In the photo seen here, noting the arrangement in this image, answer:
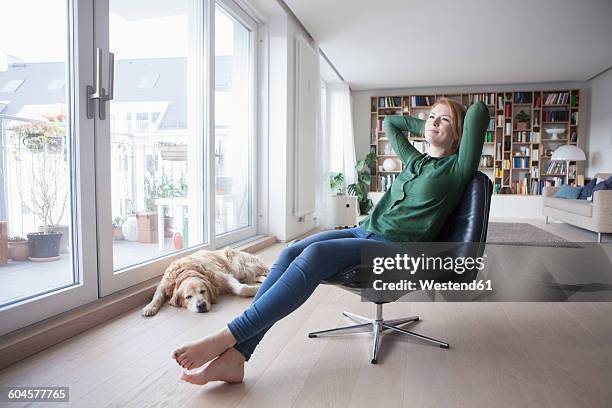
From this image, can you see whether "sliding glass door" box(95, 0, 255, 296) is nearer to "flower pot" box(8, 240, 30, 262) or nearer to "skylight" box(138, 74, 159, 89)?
"skylight" box(138, 74, 159, 89)

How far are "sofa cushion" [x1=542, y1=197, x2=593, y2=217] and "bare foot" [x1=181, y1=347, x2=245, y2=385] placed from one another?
5048mm

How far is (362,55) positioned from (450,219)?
16.4ft

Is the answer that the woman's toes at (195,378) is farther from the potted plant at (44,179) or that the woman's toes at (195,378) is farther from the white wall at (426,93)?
the white wall at (426,93)

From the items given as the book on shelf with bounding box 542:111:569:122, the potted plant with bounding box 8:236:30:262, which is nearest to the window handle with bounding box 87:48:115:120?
the potted plant with bounding box 8:236:30:262

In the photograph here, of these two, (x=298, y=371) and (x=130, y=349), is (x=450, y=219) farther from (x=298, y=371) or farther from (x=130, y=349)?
(x=130, y=349)

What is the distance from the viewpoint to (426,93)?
27.8 ft

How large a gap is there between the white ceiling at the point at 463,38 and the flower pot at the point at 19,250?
136 inches

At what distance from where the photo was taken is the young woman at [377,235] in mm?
1366

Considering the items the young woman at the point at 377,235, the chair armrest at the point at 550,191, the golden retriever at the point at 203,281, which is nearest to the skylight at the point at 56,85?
the golden retriever at the point at 203,281

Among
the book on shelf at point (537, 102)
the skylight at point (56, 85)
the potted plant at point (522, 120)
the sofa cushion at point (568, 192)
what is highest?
the book on shelf at point (537, 102)

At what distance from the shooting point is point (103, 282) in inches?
88.4

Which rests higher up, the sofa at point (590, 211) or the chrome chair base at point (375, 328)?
the sofa at point (590, 211)

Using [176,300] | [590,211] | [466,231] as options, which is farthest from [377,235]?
[590,211]

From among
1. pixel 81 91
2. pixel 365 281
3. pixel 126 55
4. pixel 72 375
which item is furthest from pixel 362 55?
pixel 72 375
